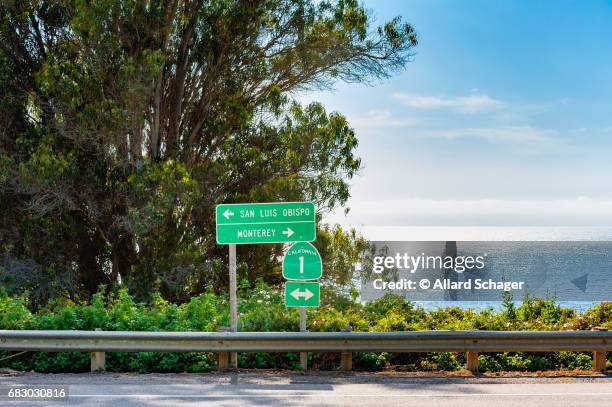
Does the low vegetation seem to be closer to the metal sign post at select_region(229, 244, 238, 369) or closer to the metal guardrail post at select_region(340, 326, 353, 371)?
the metal sign post at select_region(229, 244, 238, 369)

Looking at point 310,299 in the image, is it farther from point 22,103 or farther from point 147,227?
point 22,103

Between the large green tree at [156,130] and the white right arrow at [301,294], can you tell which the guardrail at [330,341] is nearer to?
the white right arrow at [301,294]

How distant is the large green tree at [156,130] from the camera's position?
2072 cm

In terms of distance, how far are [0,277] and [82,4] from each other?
7.66m

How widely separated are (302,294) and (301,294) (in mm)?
14

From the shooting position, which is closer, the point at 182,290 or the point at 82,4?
the point at 82,4

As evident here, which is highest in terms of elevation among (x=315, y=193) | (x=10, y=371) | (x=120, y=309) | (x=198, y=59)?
(x=198, y=59)

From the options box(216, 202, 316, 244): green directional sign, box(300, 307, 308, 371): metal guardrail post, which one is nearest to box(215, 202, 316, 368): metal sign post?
box(216, 202, 316, 244): green directional sign

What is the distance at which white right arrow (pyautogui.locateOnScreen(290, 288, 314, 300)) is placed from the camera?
11398 mm

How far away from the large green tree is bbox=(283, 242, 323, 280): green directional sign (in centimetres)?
934

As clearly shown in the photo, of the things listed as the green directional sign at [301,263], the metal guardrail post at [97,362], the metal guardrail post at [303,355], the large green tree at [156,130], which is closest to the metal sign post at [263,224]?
the green directional sign at [301,263]

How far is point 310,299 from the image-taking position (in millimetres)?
11398

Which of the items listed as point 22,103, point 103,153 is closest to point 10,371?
point 103,153

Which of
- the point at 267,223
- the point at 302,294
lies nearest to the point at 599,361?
the point at 302,294
